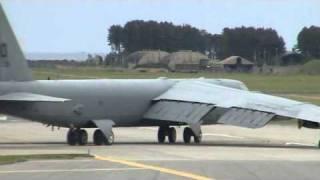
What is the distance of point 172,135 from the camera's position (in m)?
36.9

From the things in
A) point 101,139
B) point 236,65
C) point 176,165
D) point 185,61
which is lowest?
point 236,65

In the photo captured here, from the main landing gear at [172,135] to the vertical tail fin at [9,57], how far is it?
623 cm

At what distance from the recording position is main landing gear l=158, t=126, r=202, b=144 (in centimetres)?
3641

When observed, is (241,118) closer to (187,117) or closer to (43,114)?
(187,117)

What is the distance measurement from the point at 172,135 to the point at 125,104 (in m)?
2.60

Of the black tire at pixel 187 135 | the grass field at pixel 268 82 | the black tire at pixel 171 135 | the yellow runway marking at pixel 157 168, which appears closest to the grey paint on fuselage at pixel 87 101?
the black tire at pixel 171 135

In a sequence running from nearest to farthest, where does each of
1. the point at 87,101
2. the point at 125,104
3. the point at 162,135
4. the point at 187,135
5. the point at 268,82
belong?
the point at 87,101
the point at 125,104
the point at 187,135
the point at 162,135
the point at 268,82

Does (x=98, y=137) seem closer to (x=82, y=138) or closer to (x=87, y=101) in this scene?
(x=82, y=138)

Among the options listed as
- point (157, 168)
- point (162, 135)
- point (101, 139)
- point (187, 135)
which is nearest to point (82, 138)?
point (101, 139)

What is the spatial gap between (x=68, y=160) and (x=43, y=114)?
35.0 ft

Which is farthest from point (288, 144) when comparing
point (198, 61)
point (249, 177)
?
point (198, 61)

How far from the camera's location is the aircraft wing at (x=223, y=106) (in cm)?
3297

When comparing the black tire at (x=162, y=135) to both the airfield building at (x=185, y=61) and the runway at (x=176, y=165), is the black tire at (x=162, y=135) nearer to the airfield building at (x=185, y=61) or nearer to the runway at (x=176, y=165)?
the runway at (x=176, y=165)

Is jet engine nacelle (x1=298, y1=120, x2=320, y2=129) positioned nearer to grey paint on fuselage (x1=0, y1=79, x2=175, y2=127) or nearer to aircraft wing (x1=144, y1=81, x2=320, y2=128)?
aircraft wing (x1=144, y1=81, x2=320, y2=128)
